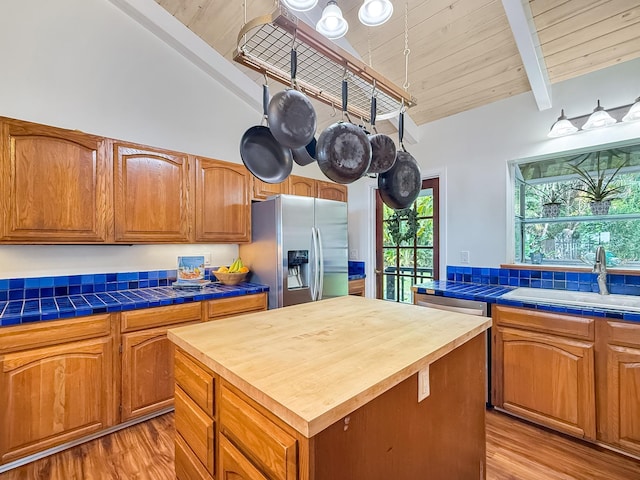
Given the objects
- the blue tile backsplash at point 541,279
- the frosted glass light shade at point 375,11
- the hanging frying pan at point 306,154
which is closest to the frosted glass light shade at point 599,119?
the blue tile backsplash at point 541,279

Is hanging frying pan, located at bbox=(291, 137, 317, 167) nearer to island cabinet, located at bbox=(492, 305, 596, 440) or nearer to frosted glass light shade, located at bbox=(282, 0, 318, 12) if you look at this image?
frosted glass light shade, located at bbox=(282, 0, 318, 12)

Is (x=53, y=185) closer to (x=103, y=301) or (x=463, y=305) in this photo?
(x=103, y=301)

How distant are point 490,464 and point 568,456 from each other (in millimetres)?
494

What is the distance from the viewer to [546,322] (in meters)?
1.94

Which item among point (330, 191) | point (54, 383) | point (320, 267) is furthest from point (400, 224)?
point (54, 383)

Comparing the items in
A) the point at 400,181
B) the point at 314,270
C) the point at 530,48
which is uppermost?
the point at 530,48

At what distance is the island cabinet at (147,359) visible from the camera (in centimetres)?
202

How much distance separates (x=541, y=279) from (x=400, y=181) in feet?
5.55

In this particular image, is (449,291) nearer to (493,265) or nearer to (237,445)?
(493,265)

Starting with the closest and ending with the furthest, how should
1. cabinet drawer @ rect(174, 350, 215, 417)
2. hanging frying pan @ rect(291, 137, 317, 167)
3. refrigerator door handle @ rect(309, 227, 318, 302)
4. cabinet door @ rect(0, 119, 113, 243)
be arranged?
cabinet drawer @ rect(174, 350, 215, 417) → hanging frying pan @ rect(291, 137, 317, 167) → cabinet door @ rect(0, 119, 113, 243) → refrigerator door handle @ rect(309, 227, 318, 302)

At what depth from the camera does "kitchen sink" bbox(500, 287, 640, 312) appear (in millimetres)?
1866

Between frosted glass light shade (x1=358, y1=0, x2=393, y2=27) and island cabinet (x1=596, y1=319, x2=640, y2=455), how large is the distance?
2194mm

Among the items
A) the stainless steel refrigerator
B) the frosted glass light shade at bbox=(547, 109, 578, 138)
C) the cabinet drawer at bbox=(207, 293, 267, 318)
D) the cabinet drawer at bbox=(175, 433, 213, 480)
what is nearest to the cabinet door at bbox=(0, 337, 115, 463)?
the cabinet drawer at bbox=(207, 293, 267, 318)

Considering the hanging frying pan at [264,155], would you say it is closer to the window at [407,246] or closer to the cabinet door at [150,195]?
the cabinet door at [150,195]
